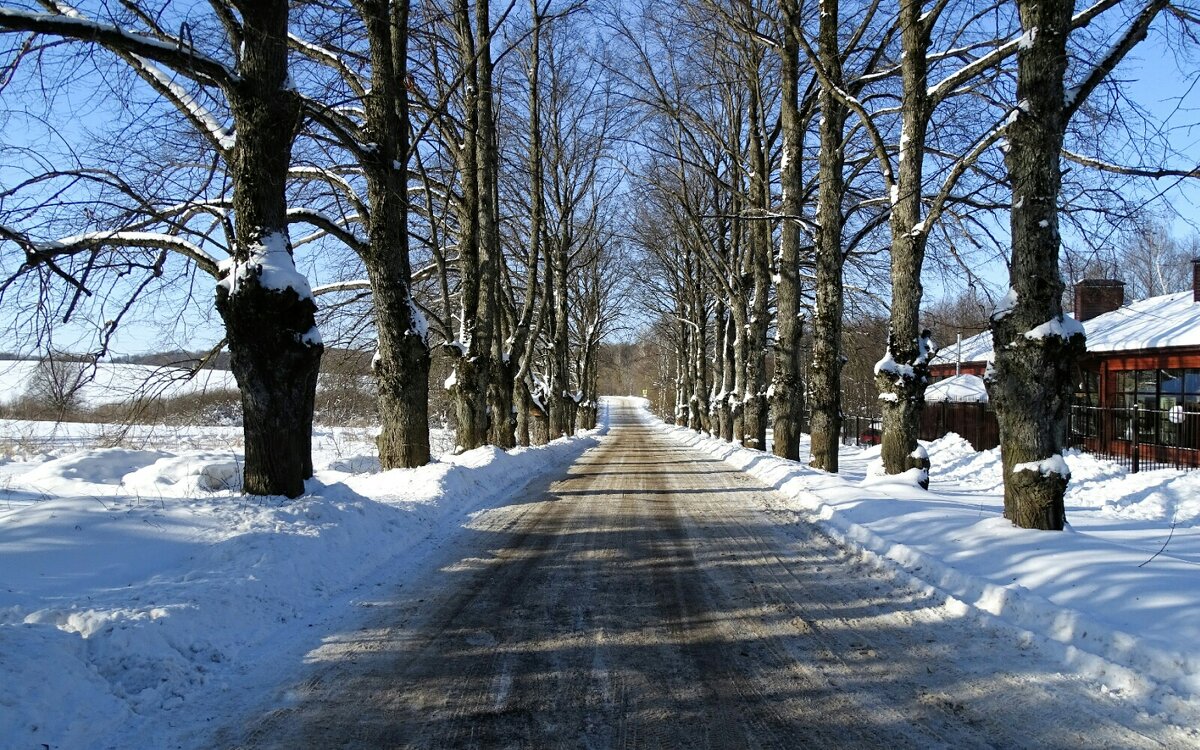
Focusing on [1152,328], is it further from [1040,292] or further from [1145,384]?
[1040,292]

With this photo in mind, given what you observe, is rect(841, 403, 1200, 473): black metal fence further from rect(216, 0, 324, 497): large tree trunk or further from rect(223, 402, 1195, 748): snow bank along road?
rect(216, 0, 324, 497): large tree trunk

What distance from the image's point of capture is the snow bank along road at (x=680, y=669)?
3363 millimetres

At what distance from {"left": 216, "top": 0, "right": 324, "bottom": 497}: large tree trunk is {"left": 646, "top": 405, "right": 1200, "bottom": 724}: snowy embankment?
6059mm

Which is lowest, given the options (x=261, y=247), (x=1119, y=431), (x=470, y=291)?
(x=1119, y=431)

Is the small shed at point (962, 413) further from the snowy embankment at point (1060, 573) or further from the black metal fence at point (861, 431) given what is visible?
the snowy embankment at point (1060, 573)

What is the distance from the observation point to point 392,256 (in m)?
11.1

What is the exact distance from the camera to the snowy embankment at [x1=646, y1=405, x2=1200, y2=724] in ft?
12.7

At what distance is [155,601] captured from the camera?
455 centimetres

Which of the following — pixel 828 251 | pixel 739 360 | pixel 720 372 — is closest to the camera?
pixel 828 251

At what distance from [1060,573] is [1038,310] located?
2.52 metres

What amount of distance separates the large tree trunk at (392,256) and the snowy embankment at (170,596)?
2779 mm

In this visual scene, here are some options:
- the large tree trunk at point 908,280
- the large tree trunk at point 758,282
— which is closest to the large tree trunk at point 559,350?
the large tree trunk at point 758,282

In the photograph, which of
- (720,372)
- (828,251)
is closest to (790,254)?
(828,251)

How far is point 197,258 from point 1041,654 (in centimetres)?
855
